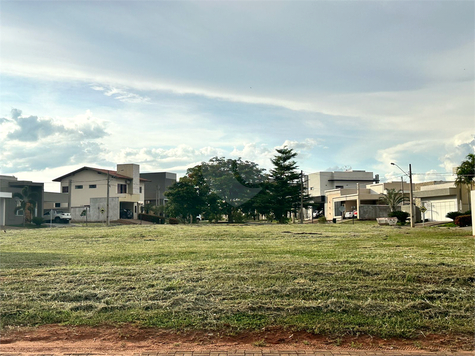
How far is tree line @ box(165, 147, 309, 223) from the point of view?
55406 millimetres

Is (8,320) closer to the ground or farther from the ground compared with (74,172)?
closer to the ground

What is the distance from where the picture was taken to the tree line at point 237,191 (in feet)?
182

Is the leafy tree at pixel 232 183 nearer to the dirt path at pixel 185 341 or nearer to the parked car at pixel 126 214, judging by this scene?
the parked car at pixel 126 214

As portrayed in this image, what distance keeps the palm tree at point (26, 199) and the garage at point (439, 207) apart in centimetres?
4557

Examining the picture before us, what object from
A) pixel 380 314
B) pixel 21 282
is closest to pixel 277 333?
pixel 380 314

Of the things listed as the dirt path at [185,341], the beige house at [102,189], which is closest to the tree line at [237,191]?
the beige house at [102,189]

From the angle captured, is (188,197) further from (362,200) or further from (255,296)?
(255,296)

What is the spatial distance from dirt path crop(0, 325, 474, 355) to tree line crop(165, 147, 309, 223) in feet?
157

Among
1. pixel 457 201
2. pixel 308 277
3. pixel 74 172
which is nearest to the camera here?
pixel 308 277

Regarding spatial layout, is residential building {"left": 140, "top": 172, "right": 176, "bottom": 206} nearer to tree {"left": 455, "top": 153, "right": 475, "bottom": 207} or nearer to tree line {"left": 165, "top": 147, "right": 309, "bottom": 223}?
tree line {"left": 165, "top": 147, "right": 309, "bottom": 223}

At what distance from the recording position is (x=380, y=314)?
23.2 ft

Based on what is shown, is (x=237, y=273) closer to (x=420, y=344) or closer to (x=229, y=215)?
(x=420, y=344)

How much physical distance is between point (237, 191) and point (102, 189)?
1880 cm

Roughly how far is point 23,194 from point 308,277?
1879 inches
